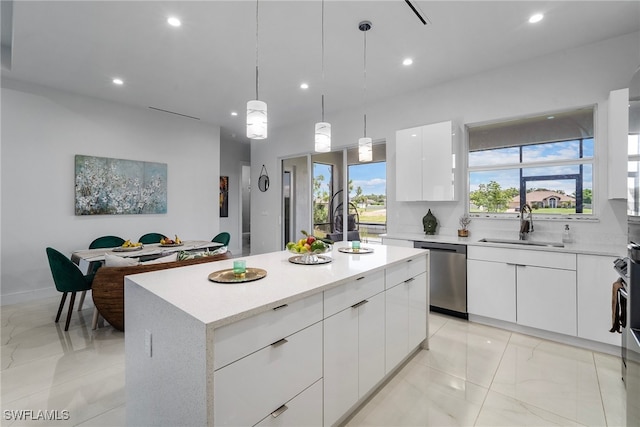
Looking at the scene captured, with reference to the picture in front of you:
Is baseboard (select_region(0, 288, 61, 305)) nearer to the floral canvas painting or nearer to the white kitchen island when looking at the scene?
the floral canvas painting

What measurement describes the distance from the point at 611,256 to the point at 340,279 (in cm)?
252

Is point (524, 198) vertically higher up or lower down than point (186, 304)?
higher up

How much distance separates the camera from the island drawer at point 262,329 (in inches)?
42.3

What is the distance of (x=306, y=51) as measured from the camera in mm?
3102

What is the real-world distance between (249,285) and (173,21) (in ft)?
8.39

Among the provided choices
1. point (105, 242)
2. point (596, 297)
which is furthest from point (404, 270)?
point (105, 242)

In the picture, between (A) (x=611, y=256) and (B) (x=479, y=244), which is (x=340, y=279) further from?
(A) (x=611, y=256)

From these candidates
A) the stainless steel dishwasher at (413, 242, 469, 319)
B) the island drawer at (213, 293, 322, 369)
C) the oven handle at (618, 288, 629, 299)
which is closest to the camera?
the island drawer at (213, 293, 322, 369)

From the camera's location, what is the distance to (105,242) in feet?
13.5

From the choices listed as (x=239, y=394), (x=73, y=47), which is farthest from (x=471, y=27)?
(x=73, y=47)

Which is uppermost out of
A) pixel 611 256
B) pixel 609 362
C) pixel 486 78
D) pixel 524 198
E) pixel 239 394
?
Answer: pixel 486 78

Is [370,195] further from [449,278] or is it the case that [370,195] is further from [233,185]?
[233,185]

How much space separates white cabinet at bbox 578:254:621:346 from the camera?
246 cm

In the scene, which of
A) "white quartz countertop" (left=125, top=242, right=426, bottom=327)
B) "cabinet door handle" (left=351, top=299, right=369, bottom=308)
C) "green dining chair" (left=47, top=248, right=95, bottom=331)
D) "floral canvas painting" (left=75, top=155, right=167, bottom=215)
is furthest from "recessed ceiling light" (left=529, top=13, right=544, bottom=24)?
"floral canvas painting" (left=75, top=155, right=167, bottom=215)
